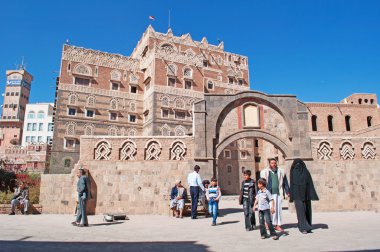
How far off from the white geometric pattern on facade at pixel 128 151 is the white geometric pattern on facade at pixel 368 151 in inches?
424

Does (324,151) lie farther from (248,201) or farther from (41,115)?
(41,115)

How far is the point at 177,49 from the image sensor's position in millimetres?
44125

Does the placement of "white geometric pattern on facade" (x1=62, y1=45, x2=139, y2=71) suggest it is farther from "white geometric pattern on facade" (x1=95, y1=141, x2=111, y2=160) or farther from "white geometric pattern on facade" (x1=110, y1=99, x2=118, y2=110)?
"white geometric pattern on facade" (x1=95, y1=141, x2=111, y2=160)

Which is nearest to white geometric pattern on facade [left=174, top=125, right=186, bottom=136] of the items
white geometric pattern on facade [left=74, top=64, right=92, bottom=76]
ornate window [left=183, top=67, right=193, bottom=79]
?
ornate window [left=183, top=67, right=193, bottom=79]

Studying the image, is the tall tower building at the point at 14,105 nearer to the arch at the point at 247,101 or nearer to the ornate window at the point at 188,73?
the ornate window at the point at 188,73

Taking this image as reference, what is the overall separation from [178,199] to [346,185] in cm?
793

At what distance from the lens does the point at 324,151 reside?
14.1 meters

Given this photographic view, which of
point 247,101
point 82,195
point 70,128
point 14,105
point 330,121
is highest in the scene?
point 14,105

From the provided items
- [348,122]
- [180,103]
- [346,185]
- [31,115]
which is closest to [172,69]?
[180,103]

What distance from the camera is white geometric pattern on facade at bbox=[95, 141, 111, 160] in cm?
1322

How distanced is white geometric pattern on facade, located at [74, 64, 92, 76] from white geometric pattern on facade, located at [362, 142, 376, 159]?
105ft

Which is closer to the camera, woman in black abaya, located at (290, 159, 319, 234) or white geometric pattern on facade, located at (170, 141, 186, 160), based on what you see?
woman in black abaya, located at (290, 159, 319, 234)

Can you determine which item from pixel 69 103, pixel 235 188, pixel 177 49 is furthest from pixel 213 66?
pixel 69 103

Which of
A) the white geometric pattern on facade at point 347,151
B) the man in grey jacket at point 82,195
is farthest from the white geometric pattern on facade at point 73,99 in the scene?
the white geometric pattern on facade at point 347,151
